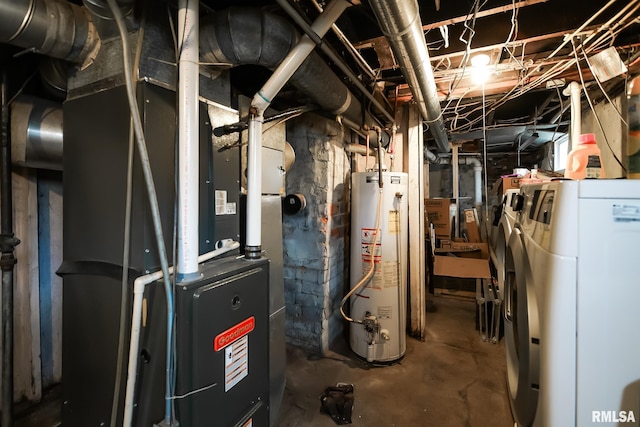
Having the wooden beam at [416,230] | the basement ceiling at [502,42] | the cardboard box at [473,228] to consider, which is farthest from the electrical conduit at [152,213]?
the cardboard box at [473,228]

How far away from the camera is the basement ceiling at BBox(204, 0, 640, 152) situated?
4.73 feet

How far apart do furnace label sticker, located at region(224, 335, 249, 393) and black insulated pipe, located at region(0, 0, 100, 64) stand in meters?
1.13

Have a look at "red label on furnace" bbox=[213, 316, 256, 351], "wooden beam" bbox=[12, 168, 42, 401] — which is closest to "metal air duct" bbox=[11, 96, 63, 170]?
"wooden beam" bbox=[12, 168, 42, 401]

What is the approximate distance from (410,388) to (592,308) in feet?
4.91

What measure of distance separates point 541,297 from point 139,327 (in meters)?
1.08

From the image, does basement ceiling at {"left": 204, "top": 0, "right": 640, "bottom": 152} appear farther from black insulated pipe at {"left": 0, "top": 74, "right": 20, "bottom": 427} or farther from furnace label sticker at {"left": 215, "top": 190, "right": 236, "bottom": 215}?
black insulated pipe at {"left": 0, "top": 74, "right": 20, "bottom": 427}

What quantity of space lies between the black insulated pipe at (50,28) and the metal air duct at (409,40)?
98 centimetres

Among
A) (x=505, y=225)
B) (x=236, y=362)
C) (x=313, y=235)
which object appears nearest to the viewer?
(x=236, y=362)

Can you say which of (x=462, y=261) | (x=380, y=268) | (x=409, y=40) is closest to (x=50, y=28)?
(x=409, y=40)

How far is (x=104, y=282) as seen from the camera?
99 cm

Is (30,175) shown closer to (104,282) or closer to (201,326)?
(104,282)

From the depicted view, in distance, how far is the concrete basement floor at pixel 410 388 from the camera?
5.27 ft

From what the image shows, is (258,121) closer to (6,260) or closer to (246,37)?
(246,37)

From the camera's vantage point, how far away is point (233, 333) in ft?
3.01
